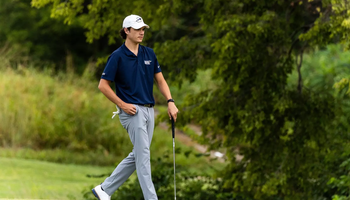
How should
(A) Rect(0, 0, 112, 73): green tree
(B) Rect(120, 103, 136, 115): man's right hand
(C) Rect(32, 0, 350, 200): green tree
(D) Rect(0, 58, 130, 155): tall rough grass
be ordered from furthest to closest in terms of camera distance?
(A) Rect(0, 0, 112, 73): green tree → (D) Rect(0, 58, 130, 155): tall rough grass → (C) Rect(32, 0, 350, 200): green tree → (B) Rect(120, 103, 136, 115): man's right hand

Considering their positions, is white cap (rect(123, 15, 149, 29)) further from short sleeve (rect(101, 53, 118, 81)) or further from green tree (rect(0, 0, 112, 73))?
green tree (rect(0, 0, 112, 73))

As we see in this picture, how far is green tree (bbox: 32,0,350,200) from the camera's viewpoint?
28.7 ft

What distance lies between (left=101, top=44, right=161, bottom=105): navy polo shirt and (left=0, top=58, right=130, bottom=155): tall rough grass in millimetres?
10211

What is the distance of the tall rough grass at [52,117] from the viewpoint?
1484 centimetres

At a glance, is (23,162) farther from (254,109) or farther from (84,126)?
(254,109)

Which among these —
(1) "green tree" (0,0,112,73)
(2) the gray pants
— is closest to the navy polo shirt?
(2) the gray pants

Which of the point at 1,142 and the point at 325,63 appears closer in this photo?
the point at 1,142

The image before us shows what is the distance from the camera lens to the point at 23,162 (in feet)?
43.4

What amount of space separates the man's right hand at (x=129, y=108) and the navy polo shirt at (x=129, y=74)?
9cm

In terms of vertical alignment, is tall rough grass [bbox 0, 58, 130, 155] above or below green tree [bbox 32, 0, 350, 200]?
below

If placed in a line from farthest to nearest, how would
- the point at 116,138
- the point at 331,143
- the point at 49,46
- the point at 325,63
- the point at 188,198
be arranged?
the point at 49,46, the point at 325,63, the point at 116,138, the point at 188,198, the point at 331,143

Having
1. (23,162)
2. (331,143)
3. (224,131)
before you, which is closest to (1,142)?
(23,162)

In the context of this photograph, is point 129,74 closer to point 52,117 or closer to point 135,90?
point 135,90

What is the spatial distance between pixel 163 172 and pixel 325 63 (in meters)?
10.7
